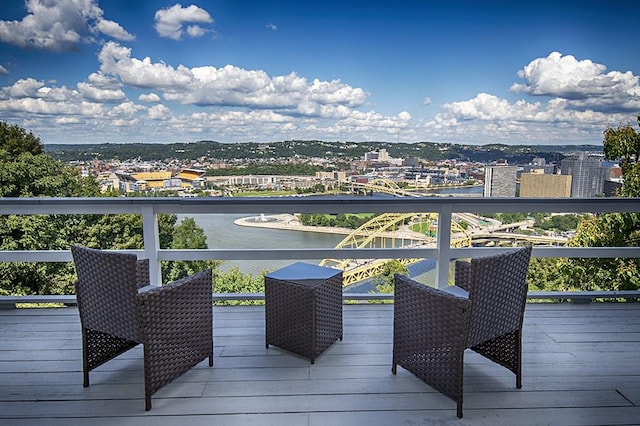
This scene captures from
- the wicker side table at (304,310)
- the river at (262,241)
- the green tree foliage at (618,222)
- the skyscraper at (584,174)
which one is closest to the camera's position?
the wicker side table at (304,310)

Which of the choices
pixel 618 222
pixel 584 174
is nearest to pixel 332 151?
pixel 584 174

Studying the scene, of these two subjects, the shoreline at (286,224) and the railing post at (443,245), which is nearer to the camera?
the railing post at (443,245)

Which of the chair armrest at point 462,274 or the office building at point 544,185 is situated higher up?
the office building at point 544,185

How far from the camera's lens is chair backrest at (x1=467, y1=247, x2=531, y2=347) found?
202cm

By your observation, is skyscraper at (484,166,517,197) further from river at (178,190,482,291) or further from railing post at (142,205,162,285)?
railing post at (142,205,162,285)

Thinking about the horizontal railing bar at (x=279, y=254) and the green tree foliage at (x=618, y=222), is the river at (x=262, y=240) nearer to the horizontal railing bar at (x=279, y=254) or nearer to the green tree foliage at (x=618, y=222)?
the horizontal railing bar at (x=279, y=254)

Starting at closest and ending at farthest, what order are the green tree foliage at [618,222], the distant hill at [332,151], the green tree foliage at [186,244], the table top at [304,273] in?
the table top at [304,273]
the green tree foliage at [186,244]
the distant hill at [332,151]
the green tree foliage at [618,222]

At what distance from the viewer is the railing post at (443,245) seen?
3424 millimetres

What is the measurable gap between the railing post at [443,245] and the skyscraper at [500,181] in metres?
0.45

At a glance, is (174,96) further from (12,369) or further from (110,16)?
(12,369)

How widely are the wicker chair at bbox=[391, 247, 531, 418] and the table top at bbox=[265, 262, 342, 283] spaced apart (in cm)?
55

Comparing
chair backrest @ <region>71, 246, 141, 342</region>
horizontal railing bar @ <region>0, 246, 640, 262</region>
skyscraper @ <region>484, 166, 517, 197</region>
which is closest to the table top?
horizontal railing bar @ <region>0, 246, 640, 262</region>

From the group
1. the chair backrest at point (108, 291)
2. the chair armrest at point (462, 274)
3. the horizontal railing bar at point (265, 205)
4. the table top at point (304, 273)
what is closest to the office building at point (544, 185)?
the horizontal railing bar at point (265, 205)

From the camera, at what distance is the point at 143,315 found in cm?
200
